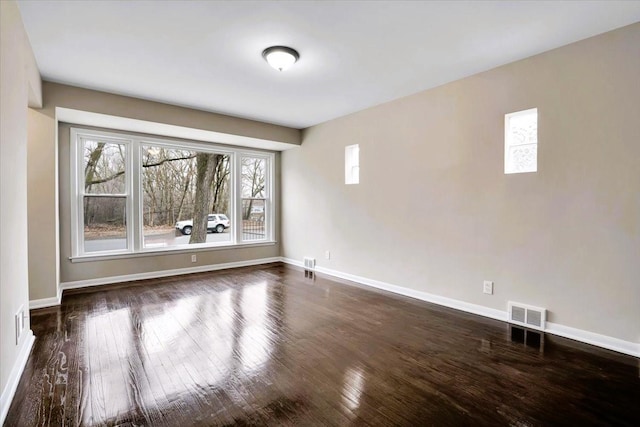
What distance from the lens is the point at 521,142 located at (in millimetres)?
3271

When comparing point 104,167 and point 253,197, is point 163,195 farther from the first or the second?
point 253,197

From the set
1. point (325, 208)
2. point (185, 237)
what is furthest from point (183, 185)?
point (325, 208)

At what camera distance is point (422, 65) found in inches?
131

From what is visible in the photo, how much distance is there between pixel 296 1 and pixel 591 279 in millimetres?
3434

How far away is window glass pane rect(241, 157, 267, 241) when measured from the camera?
21.0 feet

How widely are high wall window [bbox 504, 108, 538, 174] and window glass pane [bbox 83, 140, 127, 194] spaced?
545 centimetres

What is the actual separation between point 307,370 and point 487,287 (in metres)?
2.31

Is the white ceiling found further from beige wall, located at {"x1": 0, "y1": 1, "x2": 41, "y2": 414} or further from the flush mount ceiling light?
beige wall, located at {"x1": 0, "y1": 1, "x2": 41, "y2": 414}

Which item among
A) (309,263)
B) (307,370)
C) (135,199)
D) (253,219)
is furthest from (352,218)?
(135,199)

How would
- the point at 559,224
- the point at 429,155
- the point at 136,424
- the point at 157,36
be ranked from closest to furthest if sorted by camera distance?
the point at 136,424, the point at 157,36, the point at 559,224, the point at 429,155

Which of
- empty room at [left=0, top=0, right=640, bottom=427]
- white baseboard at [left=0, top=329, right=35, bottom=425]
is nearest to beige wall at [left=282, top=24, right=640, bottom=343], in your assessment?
empty room at [left=0, top=0, right=640, bottom=427]

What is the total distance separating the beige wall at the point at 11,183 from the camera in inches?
75.1

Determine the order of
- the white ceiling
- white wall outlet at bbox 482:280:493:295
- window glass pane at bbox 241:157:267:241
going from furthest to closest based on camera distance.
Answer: window glass pane at bbox 241:157:267:241
white wall outlet at bbox 482:280:493:295
the white ceiling

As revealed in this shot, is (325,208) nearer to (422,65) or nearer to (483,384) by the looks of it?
(422,65)
